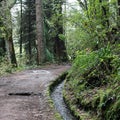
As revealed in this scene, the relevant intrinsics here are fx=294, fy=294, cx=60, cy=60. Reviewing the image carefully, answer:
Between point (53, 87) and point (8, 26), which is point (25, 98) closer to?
point (53, 87)

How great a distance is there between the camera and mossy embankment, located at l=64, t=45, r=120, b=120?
724 cm

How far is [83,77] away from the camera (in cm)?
1035

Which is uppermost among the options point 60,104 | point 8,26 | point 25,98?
point 8,26

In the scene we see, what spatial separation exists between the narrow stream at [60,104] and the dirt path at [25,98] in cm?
37

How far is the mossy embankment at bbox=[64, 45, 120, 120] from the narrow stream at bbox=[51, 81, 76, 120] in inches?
Result: 6.8

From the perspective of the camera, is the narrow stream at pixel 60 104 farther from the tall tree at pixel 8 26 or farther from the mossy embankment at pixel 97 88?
the tall tree at pixel 8 26

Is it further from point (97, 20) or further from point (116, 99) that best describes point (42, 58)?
point (116, 99)

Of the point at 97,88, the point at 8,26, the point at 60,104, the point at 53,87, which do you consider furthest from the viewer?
the point at 8,26

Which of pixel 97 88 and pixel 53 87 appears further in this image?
pixel 53 87

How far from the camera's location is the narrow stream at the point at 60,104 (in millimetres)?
8445

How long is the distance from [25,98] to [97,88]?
2.65 meters

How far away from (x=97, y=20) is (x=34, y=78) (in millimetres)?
4728

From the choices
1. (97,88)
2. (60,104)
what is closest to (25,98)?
(60,104)

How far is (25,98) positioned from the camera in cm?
1013
